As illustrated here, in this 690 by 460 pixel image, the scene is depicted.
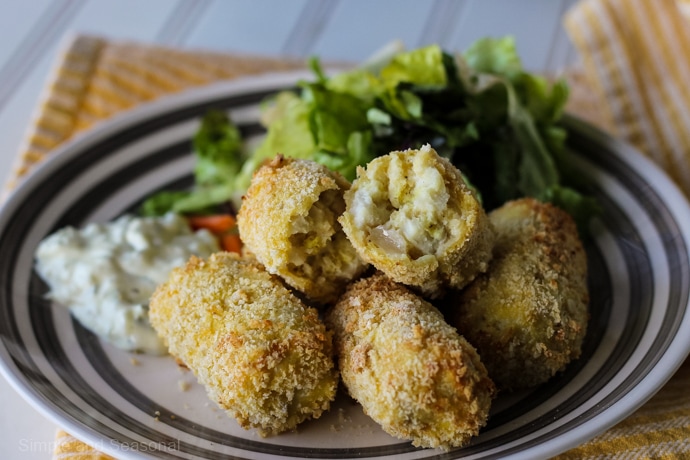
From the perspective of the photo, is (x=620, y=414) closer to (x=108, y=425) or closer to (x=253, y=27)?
(x=108, y=425)

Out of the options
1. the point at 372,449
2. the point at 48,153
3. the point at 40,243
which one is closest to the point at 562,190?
the point at 372,449

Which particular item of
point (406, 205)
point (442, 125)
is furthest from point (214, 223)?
point (406, 205)

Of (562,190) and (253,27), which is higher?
(253,27)

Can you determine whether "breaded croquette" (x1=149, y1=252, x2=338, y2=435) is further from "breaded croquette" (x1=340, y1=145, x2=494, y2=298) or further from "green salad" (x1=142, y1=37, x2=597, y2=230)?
"green salad" (x1=142, y1=37, x2=597, y2=230)

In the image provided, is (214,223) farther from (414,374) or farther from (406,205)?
(414,374)

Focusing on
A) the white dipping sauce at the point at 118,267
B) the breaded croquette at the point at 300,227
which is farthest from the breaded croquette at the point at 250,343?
the white dipping sauce at the point at 118,267

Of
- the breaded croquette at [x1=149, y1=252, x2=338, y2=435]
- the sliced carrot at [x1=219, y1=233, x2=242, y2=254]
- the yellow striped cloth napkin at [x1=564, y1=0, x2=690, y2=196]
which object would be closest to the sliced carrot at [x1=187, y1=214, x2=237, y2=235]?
the sliced carrot at [x1=219, y1=233, x2=242, y2=254]

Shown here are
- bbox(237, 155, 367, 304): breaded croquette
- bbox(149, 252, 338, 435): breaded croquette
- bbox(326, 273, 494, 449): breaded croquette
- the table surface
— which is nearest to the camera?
bbox(326, 273, 494, 449): breaded croquette

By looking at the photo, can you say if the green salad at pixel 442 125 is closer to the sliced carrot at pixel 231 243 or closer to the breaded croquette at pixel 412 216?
the sliced carrot at pixel 231 243
